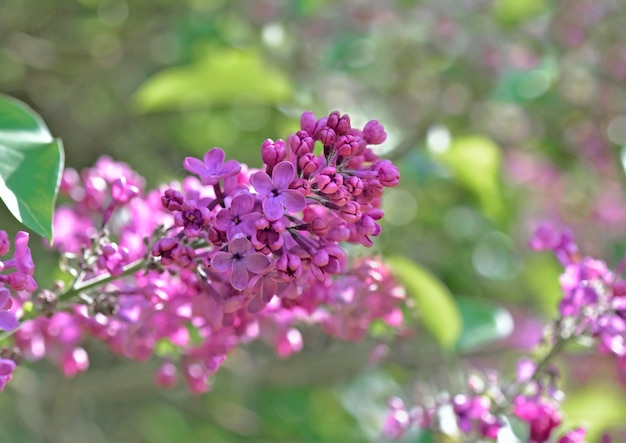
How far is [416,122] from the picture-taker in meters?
2.35

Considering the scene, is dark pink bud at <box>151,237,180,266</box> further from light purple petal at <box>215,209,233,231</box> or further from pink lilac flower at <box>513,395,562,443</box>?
pink lilac flower at <box>513,395,562,443</box>

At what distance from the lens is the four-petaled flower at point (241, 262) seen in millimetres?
806

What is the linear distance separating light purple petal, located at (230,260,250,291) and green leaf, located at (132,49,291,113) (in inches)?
45.4

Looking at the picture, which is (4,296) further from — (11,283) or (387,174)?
(387,174)

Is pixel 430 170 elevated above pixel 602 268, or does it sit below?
below

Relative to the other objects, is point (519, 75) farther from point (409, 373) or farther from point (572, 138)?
point (409, 373)

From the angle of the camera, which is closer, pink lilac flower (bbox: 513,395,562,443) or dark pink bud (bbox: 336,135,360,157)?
dark pink bud (bbox: 336,135,360,157)

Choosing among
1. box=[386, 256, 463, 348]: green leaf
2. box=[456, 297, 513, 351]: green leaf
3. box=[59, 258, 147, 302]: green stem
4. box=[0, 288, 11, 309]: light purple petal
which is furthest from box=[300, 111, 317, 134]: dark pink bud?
box=[456, 297, 513, 351]: green leaf

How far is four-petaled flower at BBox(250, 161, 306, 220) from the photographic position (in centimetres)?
80

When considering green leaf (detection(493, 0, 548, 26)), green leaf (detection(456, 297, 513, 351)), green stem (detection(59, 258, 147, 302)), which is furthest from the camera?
green leaf (detection(493, 0, 548, 26))

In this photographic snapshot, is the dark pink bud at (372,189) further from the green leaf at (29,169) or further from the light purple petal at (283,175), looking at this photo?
the green leaf at (29,169)

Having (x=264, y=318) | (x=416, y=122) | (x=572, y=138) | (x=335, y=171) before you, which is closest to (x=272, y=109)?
(x=416, y=122)

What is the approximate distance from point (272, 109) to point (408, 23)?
460mm

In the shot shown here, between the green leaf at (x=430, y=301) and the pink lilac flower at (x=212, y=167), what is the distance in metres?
0.49
